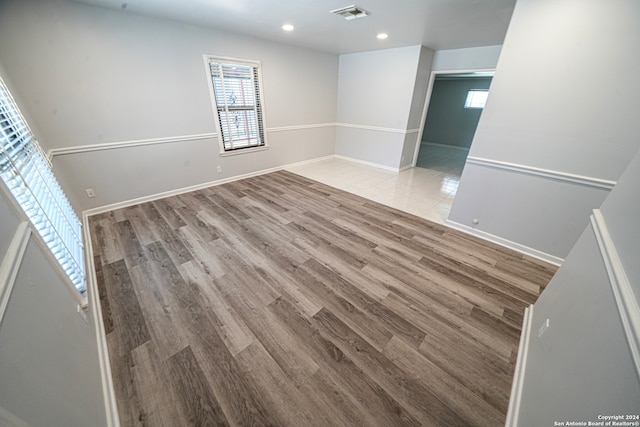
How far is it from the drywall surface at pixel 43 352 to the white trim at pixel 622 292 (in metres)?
1.61

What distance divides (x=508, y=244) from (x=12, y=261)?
369 centimetres

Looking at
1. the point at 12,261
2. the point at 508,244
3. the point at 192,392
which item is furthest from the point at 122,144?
the point at 508,244

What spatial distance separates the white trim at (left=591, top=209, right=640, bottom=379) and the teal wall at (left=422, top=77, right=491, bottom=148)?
747 centimetres

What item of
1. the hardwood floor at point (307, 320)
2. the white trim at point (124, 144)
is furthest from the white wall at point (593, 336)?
the white trim at point (124, 144)

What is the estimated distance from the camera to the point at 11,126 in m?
1.54

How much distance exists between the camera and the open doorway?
6.46m

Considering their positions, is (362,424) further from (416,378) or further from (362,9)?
(362,9)

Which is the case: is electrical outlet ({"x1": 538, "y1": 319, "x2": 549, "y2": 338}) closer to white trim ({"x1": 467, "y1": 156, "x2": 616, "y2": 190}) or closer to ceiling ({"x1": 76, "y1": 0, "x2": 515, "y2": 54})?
white trim ({"x1": 467, "y1": 156, "x2": 616, "y2": 190})

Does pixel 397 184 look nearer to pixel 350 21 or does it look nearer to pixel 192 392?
pixel 350 21

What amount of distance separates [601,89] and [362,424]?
117 inches

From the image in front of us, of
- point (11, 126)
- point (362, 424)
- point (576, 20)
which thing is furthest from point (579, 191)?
point (11, 126)

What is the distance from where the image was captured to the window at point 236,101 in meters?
3.51

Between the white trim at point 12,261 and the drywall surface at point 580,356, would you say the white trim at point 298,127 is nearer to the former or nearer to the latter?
the white trim at point 12,261

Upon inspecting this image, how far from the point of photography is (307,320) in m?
1.62
